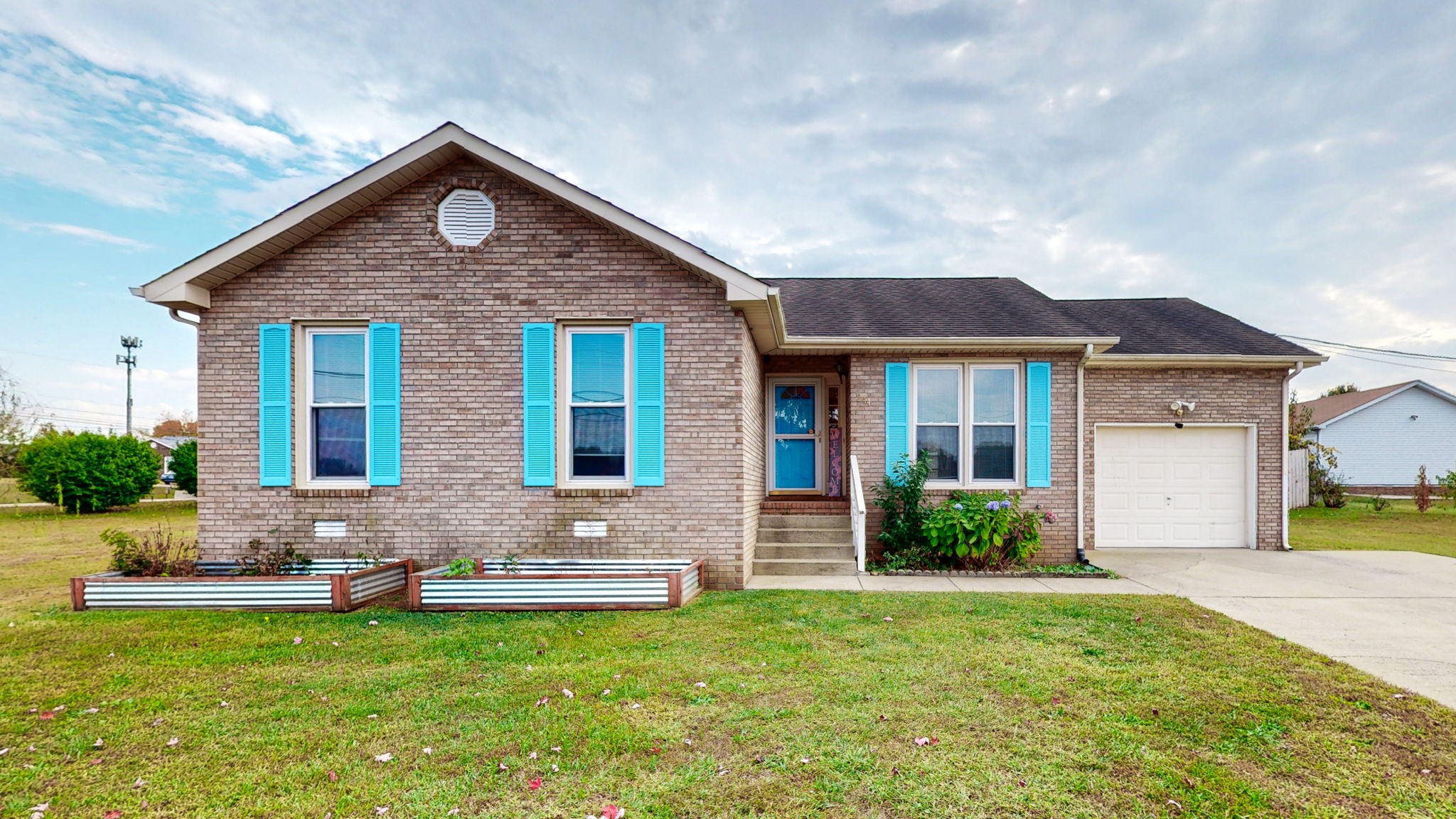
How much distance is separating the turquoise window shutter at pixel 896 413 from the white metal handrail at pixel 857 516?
1.95 feet

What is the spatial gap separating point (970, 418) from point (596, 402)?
5.44m

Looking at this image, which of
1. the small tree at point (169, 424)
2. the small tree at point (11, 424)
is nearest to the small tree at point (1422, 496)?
the small tree at point (11, 424)

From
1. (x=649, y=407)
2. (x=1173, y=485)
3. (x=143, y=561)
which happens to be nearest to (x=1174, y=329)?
(x=1173, y=485)

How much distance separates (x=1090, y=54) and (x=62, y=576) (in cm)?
1735

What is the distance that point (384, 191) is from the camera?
23.8ft

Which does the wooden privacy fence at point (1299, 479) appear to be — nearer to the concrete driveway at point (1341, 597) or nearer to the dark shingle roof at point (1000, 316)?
the dark shingle roof at point (1000, 316)

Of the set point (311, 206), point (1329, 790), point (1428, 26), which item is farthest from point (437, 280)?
point (1428, 26)

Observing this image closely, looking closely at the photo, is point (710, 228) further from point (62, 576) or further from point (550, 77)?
point (62, 576)

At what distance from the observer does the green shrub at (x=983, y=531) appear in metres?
8.26

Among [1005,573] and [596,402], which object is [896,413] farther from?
[596,402]

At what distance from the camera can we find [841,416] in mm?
10961

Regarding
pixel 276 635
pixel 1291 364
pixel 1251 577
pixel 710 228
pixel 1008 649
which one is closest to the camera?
pixel 1008 649

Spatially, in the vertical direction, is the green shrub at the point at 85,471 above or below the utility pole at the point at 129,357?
below

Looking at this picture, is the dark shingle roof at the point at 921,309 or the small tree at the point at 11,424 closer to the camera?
the dark shingle roof at the point at 921,309
